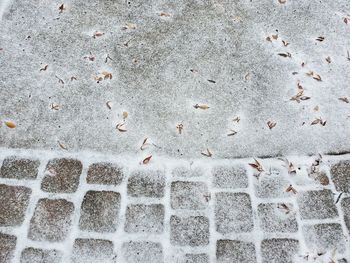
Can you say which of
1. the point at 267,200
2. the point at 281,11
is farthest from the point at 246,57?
the point at 267,200

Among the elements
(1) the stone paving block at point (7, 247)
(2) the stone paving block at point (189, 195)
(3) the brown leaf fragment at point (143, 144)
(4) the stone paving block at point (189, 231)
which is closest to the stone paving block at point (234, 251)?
(4) the stone paving block at point (189, 231)

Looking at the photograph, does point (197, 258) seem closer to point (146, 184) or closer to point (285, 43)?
point (146, 184)

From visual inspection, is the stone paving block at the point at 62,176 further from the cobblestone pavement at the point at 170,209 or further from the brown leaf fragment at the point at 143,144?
the brown leaf fragment at the point at 143,144

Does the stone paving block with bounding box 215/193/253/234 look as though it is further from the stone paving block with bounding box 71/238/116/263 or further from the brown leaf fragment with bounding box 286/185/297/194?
the stone paving block with bounding box 71/238/116/263

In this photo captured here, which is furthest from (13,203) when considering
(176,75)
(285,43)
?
(285,43)

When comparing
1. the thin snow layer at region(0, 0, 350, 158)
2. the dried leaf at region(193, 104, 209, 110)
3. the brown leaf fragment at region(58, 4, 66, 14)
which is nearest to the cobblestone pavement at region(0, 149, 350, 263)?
the thin snow layer at region(0, 0, 350, 158)

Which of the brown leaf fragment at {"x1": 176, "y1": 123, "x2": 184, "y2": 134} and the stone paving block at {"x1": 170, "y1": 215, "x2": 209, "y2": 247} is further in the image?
the brown leaf fragment at {"x1": 176, "y1": 123, "x2": 184, "y2": 134}

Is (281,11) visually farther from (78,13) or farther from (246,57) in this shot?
(78,13)
